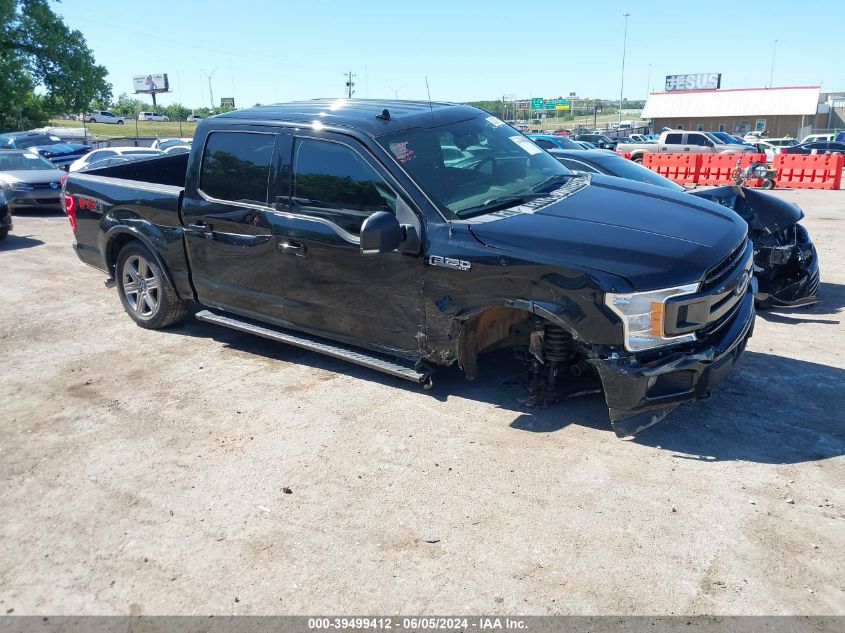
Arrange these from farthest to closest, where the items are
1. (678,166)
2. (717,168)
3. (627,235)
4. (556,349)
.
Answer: (678,166) < (717,168) < (556,349) < (627,235)

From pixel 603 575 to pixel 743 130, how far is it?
6602cm

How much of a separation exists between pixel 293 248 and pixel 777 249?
463 centimetres

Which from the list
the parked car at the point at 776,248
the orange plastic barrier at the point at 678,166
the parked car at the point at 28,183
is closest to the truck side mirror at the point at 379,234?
the parked car at the point at 776,248

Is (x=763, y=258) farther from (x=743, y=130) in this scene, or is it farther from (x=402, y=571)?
(x=743, y=130)

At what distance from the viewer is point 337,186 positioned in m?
4.88

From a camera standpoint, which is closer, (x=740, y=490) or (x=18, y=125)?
(x=740, y=490)

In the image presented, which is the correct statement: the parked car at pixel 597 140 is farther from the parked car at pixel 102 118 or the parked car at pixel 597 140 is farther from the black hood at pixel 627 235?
the parked car at pixel 102 118

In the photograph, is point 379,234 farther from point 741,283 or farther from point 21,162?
point 21,162

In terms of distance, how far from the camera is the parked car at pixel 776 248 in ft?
21.9

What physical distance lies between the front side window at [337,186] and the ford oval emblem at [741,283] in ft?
7.29

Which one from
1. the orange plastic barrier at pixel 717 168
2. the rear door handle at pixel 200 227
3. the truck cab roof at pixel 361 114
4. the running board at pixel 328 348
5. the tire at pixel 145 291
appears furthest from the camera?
the orange plastic barrier at pixel 717 168

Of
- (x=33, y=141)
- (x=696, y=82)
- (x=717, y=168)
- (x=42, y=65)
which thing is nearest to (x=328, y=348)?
(x=717, y=168)

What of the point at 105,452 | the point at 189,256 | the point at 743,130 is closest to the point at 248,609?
the point at 105,452

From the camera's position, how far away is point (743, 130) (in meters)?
60.6
